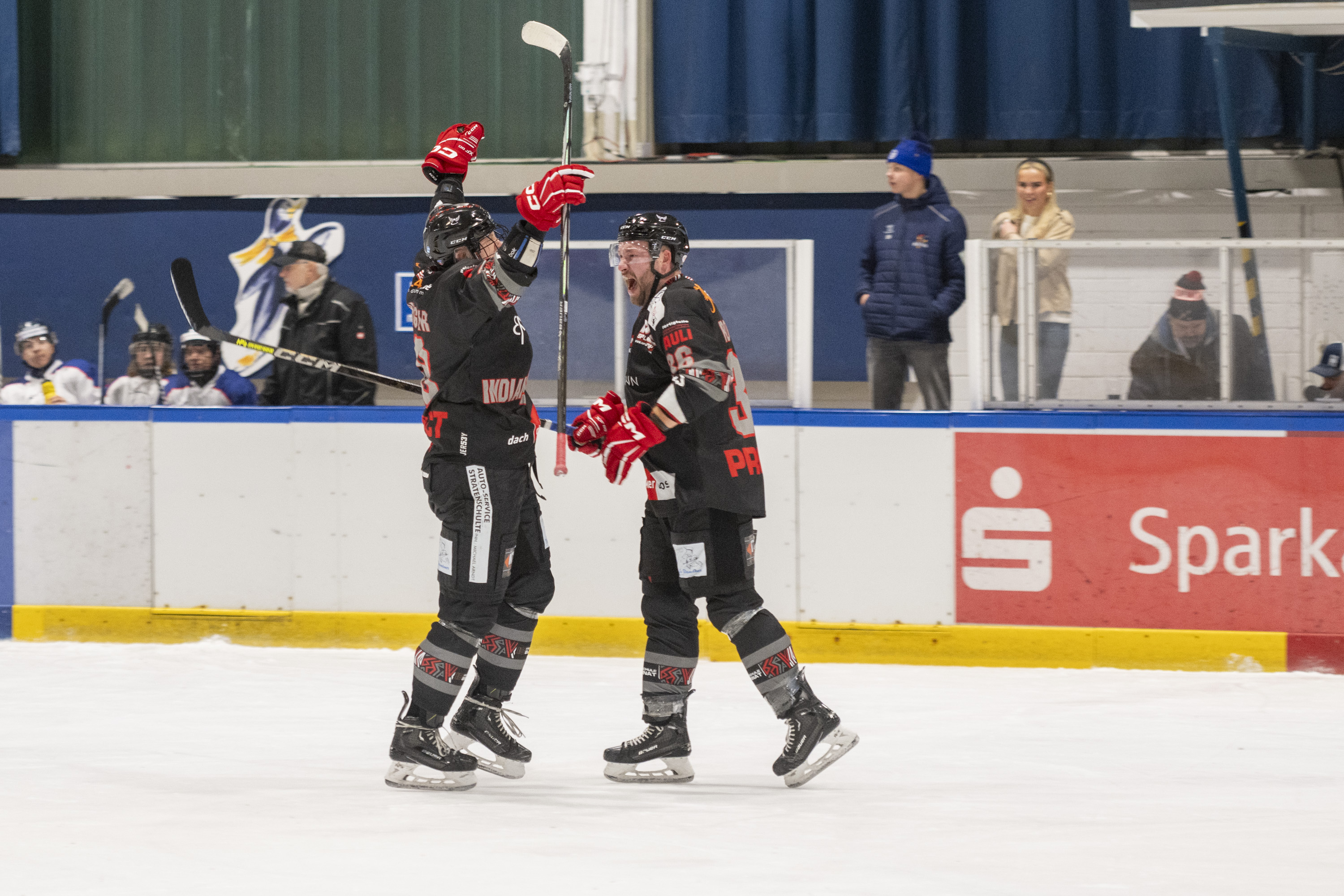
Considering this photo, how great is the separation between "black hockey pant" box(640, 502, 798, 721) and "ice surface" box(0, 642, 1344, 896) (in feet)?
0.96

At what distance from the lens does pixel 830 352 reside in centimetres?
683

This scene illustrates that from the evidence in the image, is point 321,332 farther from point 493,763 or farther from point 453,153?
point 493,763

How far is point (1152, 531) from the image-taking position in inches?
227

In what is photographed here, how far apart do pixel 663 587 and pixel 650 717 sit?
372mm

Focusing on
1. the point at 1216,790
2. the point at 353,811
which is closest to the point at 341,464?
the point at 353,811

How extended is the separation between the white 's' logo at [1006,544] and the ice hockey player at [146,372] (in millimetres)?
3541

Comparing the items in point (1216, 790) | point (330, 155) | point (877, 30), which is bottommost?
point (1216, 790)

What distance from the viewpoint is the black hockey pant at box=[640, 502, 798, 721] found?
4.21 meters

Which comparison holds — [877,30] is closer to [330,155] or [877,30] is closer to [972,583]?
[330,155]

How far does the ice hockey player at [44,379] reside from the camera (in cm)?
691

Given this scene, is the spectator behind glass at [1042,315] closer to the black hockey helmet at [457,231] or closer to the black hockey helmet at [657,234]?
the black hockey helmet at [657,234]

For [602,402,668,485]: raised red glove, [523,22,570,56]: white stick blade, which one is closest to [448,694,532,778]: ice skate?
[602,402,668,485]: raised red glove

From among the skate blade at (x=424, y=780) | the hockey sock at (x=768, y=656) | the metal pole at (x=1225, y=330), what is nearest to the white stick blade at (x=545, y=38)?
the hockey sock at (x=768, y=656)

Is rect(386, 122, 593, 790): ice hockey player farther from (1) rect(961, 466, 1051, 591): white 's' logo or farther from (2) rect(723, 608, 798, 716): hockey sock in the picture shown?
(1) rect(961, 466, 1051, 591): white 's' logo
